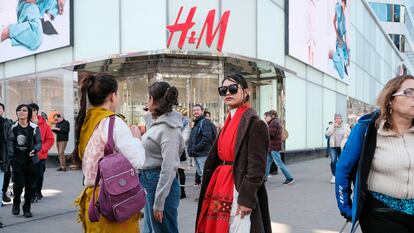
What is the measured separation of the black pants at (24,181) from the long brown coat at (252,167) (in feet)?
15.9

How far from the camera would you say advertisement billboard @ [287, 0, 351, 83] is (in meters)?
16.8

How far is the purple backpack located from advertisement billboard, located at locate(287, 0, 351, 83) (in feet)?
46.3

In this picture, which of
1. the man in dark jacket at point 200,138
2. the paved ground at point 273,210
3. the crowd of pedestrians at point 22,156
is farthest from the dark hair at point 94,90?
the man in dark jacket at point 200,138

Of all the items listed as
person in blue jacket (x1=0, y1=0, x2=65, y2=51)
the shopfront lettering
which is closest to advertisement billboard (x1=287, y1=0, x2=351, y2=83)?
the shopfront lettering

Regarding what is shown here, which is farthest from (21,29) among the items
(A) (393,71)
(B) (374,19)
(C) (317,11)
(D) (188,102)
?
(A) (393,71)

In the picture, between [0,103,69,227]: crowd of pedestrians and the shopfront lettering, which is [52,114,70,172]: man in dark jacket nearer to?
the shopfront lettering

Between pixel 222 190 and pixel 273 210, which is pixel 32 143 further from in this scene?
pixel 222 190

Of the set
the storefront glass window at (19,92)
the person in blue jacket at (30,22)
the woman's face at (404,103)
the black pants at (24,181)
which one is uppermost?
the person in blue jacket at (30,22)

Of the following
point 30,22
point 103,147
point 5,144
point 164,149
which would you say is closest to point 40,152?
point 5,144

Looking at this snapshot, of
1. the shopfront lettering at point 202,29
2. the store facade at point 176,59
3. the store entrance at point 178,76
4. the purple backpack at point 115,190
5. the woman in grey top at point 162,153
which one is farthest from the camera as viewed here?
the store entrance at point 178,76

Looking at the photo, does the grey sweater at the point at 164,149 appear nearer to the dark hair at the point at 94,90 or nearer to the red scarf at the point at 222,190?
the red scarf at the point at 222,190

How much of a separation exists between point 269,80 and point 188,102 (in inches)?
165

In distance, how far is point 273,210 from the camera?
726cm

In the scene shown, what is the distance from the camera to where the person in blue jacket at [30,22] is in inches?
629
